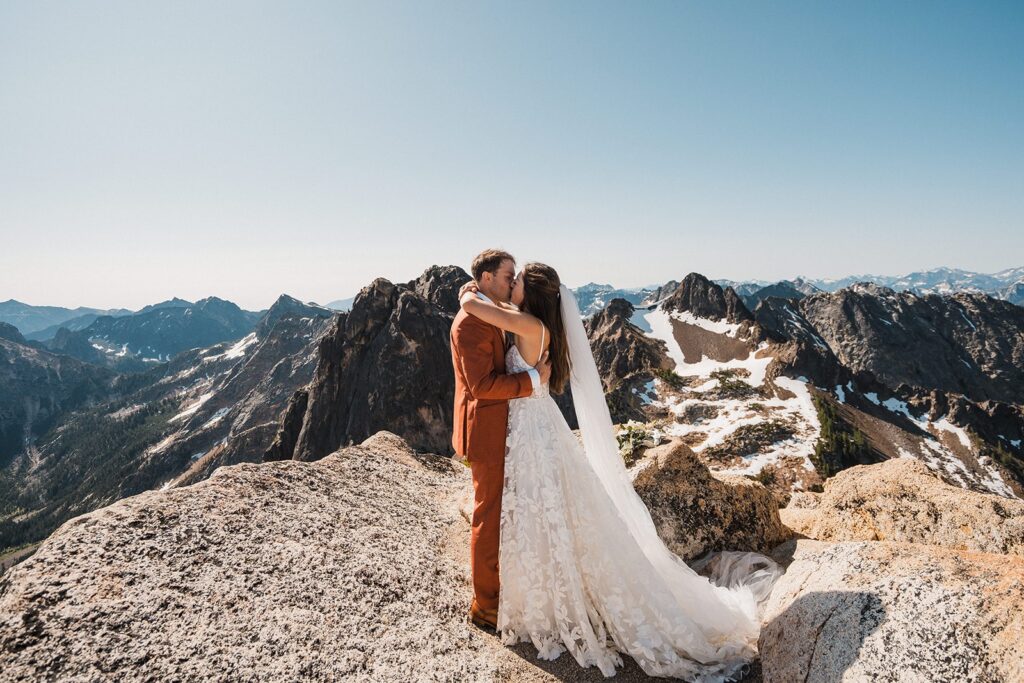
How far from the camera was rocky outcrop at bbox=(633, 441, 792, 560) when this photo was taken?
7164 mm

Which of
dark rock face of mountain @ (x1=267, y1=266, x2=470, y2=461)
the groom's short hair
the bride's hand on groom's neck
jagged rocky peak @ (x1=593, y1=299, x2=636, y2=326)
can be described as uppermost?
jagged rocky peak @ (x1=593, y1=299, x2=636, y2=326)

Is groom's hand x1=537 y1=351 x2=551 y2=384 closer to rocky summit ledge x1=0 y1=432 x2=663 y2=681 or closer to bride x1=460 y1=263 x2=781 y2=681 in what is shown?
bride x1=460 y1=263 x2=781 y2=681

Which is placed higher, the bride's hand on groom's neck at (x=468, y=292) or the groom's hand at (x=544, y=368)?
the bride's hand on groom's neck at (x=468, y=292)

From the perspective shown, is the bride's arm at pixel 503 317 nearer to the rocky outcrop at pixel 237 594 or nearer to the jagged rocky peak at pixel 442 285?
the rocky outcrop at pixel 237 594

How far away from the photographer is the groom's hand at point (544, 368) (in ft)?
17.7

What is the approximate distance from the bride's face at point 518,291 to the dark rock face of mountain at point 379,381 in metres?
57.0

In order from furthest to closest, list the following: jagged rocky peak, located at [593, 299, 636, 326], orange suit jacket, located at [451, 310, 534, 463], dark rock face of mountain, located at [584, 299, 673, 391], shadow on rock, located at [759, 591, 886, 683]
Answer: jagged rocky peak, located at [593, 299, 636, 326]
dark rock face of mountain, located at [584, 299, 673, 391]
orange suit jacket, located at [451, 310, 534, 463]
shadow on rock, located at [759, 591, 886, 683]

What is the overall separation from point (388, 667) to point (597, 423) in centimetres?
343

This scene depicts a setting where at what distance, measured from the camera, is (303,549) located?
19.4ft

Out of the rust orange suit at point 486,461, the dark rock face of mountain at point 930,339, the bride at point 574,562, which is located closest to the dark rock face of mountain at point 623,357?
the bride at point 574,562

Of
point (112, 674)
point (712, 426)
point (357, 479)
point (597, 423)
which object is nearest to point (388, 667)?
point (112, 674)

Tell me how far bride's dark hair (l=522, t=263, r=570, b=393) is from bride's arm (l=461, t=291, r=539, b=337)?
314 mm

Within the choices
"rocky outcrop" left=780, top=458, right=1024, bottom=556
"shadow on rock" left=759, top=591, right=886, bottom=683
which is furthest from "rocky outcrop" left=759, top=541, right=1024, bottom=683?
"rocky outcrop" left=780, top=458, right=1024, bottom=556

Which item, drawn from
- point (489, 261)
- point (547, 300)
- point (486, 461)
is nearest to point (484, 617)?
point (486, 461)
